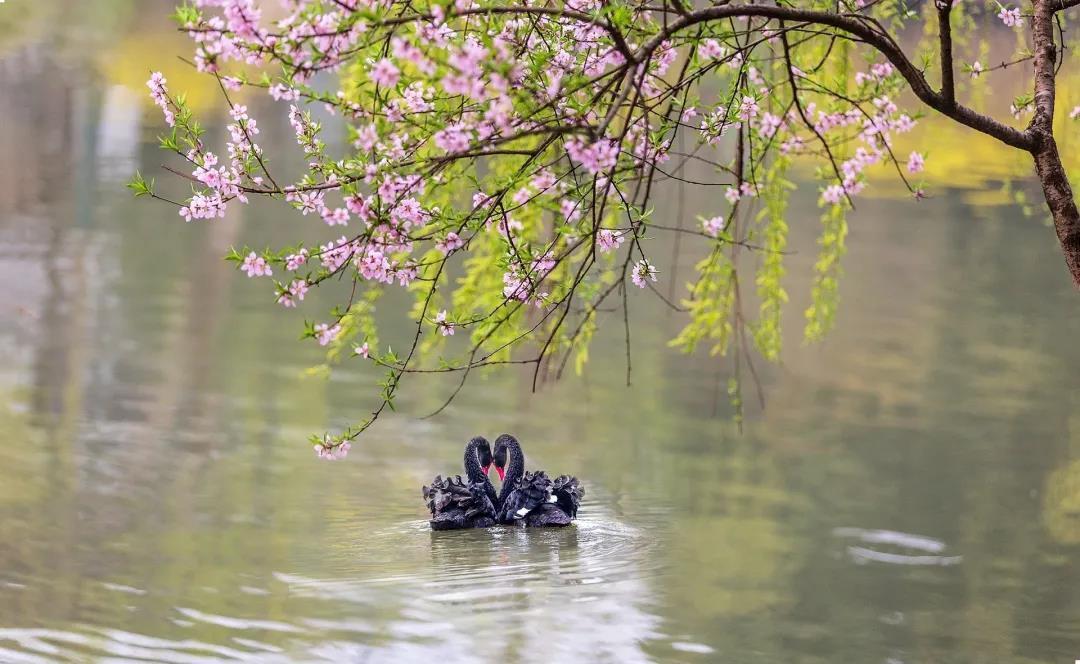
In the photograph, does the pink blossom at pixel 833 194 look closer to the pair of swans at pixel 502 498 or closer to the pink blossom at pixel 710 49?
the pink blossom at pixel 710 49

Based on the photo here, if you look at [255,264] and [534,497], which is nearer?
[255,264]

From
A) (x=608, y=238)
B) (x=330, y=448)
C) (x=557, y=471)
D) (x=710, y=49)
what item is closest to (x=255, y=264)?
(x=330, y=448)

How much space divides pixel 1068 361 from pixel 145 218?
9917mm

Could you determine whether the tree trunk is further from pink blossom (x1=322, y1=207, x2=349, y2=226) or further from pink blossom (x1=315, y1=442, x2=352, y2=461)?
pink blossom (x1=315, y1=442, x2=352, y2=461)

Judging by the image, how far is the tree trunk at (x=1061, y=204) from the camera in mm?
3088

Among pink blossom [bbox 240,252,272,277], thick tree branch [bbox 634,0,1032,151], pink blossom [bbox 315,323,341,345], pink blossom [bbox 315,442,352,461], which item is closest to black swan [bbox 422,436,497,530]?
pink blossom [bbox 315,442,352,461]

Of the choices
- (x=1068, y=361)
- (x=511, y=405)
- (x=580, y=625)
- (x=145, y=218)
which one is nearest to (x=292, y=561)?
(x=580, y=625)

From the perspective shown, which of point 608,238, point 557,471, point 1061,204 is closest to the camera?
point 1061,204

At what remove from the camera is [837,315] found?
12.2 m

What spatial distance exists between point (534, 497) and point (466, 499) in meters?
0.29

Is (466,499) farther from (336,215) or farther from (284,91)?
(284,91)

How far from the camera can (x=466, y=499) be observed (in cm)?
555

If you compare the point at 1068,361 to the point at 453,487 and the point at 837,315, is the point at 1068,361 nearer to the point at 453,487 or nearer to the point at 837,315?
the point at 837,315

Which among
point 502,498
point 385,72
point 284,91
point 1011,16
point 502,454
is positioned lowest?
point 502,498
